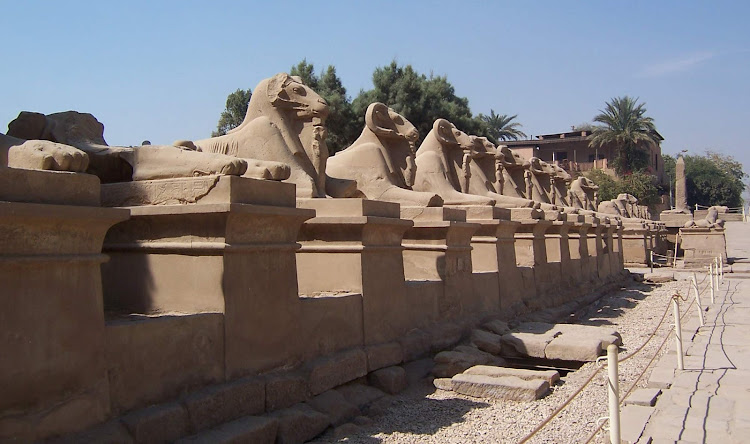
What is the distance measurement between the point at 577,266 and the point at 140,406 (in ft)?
34.6

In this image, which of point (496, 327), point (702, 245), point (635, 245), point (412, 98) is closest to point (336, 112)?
point (412, 98)

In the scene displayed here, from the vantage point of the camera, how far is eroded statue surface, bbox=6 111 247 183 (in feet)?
14.0

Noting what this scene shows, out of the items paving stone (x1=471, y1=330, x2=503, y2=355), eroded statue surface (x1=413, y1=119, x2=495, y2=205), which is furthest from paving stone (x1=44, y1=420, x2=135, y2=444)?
eroded statue surface (x1=413, y1=119, x2=495, y2=205)

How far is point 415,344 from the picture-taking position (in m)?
6.23

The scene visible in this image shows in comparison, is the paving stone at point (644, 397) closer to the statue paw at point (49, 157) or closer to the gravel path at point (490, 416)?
the gravel path at point (490, 416)

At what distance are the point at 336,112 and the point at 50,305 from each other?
20.1 m

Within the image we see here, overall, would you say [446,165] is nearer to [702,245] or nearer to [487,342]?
[487,342]

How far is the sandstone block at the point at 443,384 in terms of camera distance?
18.8ft

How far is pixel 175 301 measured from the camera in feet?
14.1

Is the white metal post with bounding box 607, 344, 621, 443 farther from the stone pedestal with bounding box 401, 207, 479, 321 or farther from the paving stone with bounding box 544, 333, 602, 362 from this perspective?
the stone pedestal with bounding box 401, 207, 479, 321

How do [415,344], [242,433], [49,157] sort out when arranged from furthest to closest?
1. [415,344]
2. [242,433]
3. [49,157]

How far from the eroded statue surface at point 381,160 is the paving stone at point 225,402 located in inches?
146

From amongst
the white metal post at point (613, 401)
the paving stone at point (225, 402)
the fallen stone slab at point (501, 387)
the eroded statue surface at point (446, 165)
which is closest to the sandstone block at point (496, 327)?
the eroded statue surface at point (446, 165)

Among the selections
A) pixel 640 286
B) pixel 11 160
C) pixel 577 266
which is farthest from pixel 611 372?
pixel 640 286
